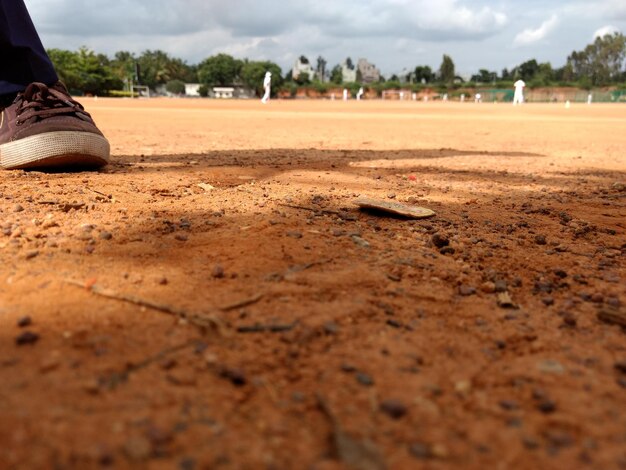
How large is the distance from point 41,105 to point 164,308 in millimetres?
2024

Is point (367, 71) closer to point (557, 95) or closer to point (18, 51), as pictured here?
point (557, 95)

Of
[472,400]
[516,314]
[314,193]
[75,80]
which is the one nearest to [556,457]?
[472,400]

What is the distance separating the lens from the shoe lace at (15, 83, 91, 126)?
2703 mm

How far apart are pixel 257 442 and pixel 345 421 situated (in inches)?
6.5

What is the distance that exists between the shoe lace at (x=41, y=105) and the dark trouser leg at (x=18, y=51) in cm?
11

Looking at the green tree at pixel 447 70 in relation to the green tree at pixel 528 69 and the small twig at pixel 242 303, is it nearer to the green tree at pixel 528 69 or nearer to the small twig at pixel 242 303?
the green tree at pixel 528 69

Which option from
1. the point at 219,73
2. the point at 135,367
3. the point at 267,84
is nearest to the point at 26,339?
the point at 135,367

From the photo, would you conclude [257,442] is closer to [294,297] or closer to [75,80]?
[294,297]

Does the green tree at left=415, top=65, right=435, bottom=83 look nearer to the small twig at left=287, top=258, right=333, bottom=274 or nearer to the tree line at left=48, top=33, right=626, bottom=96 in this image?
the tree line at left=48, top=33, right=626, bottom=96

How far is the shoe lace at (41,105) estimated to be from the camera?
8.87 feet

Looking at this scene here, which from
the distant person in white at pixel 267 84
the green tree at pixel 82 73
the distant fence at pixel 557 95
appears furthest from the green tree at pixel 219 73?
the distant person in white at pixel 267 84

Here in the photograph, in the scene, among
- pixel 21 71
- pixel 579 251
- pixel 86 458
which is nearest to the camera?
pixel 86 458

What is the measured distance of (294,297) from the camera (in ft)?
4.58

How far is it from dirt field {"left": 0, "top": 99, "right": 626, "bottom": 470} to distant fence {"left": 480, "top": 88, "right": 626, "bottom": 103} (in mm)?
64175
